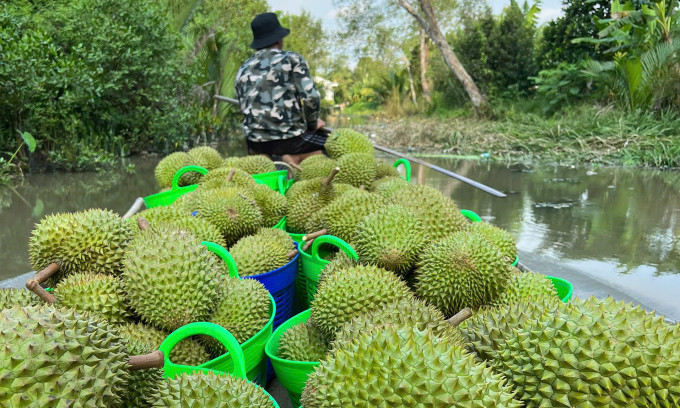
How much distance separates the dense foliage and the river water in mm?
625

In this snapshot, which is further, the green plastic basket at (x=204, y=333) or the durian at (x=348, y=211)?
the durian at (x=348, y=211)

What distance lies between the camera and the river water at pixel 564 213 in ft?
10.7

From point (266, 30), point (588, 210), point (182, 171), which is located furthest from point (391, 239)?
point (588, 210)

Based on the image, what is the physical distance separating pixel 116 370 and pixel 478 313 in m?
1.07

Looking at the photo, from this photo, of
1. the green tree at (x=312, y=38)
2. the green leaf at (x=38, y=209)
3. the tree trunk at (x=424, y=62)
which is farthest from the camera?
the green tree at (x=312, y=38)

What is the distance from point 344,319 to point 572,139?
9.18 meters

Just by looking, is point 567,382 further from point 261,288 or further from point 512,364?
point 261,288

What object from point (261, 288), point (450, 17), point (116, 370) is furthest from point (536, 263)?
point (450, 17)

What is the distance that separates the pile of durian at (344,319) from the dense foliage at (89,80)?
518 centimetres

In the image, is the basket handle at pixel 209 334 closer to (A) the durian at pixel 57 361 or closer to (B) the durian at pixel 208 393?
(B) the durian at pixel 208 393

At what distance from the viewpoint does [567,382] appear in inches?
39.4

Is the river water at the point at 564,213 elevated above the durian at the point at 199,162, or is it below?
below

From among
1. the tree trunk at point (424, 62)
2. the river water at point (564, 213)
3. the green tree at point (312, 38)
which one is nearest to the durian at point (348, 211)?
the river water at point (564, 213)

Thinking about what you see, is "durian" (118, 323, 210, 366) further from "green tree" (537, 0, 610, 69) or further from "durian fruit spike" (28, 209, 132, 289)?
"green tree" (537, 0, 610, 69)
